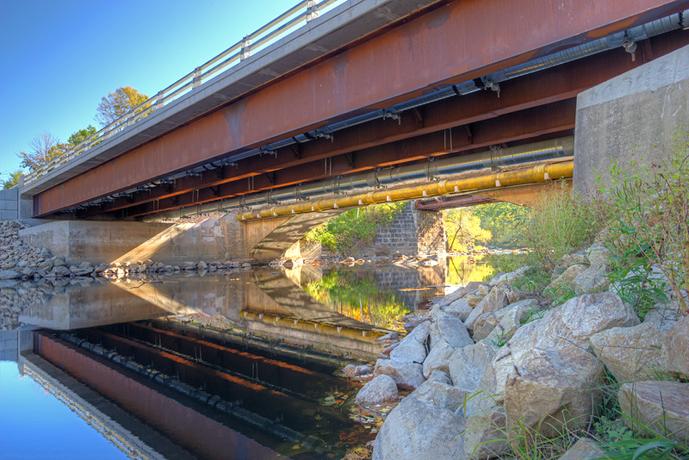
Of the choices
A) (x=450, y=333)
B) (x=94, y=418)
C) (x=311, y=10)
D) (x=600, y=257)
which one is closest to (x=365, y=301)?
(x=311, y=10)

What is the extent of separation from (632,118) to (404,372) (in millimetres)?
4035

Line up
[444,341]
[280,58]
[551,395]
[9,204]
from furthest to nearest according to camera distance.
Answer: [9,204] < [280,58] < [444,341] < [551,395]

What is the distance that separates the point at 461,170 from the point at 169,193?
1151 centimetres

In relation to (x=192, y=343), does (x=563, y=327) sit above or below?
above

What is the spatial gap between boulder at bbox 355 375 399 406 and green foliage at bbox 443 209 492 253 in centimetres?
3920

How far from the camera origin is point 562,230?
5203 millimetres

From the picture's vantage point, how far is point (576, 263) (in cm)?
432

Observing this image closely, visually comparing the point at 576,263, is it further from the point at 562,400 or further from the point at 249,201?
the point at 249,201

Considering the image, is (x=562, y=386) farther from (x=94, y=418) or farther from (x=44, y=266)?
(x=44, y=266)

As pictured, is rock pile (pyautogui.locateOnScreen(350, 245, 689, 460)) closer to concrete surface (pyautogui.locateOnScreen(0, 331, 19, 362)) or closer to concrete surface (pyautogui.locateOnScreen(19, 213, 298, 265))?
concrete surface (pyautogui.locateOnScreen(0, 331, 19, 362))

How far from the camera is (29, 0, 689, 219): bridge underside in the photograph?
6.23 meters

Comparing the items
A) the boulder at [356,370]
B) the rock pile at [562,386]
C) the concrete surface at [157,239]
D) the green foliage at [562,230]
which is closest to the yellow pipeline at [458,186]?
the green foliage at [562,230]

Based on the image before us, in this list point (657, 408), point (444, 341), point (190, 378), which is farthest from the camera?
point (190, 378)

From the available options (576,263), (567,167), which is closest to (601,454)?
(576,263)
